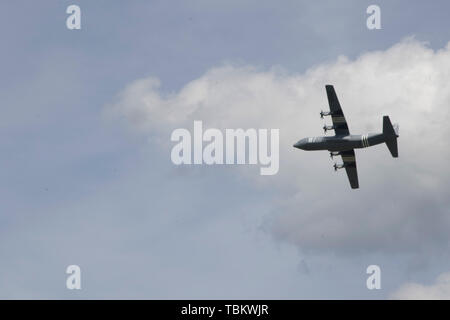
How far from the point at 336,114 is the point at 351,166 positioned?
1275cm

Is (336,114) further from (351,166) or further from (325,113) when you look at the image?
(351,166)

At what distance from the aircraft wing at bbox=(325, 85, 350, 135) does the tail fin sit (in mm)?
8039

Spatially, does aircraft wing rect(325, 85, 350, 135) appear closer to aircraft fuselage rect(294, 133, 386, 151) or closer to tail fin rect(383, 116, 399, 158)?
aircraft fuselage rect(294, 133, 386, 151)

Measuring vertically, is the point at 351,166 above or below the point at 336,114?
below

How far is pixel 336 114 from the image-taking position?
12088 centimetres

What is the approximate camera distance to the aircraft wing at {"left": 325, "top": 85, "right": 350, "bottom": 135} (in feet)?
396

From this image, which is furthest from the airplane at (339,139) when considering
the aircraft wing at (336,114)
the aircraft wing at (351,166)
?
the aircraft wing at (351,166)

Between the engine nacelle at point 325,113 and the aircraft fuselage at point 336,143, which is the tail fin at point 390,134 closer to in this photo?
the aircraft fuselage at point 336,143

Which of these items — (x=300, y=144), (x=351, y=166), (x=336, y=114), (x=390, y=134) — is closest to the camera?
(x=390, y=134)

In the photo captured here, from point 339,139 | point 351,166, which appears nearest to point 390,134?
point 339,139

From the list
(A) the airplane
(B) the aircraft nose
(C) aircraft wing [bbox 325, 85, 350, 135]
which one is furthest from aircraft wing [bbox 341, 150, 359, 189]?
(B) the aircraft nose
